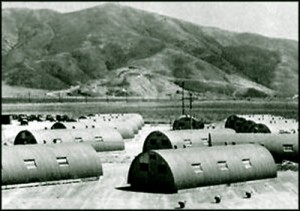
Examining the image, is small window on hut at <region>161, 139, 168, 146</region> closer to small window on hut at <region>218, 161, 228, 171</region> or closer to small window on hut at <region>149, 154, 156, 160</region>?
small window on hut at <region>218, 161, 228, 171</region>

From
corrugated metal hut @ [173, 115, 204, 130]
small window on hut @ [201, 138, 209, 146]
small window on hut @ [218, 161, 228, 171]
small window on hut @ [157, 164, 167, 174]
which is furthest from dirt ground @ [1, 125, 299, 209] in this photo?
corrugated metal hut @ [173, 115, 204, 130]

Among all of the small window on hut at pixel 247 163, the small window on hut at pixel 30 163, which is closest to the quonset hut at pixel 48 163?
the small window on hut at pixel 30 163

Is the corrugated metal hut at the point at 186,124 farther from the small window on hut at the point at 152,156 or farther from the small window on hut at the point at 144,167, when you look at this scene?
the small window on hut at the point at 152,156

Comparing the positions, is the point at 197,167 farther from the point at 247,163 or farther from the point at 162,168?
the point at 247,163

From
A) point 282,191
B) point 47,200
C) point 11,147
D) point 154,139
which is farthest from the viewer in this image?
point 154,139

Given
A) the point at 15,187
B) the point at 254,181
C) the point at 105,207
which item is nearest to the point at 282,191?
the point at 254,181

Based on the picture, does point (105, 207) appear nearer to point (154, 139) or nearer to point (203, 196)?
point (203, 196)

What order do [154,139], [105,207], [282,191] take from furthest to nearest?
1. [154,139]
2. [282,191]
3. [105,207]
